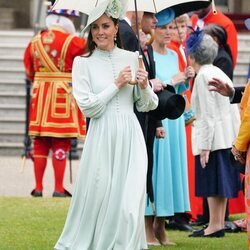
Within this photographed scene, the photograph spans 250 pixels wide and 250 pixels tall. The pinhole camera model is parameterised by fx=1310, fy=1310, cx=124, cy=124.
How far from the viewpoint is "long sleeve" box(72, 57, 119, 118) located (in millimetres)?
8438

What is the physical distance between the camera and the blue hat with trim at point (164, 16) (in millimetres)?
10469

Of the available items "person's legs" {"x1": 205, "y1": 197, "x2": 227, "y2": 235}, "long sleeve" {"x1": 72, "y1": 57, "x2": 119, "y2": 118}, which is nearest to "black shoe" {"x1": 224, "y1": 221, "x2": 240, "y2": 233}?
"person's legs" {"x1": 205, "y1": 197, "x2": 227, "y2": 235}

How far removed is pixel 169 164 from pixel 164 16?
1.19 m

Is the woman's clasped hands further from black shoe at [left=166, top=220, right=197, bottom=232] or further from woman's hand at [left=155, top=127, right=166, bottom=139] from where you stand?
black shoe at [left=166, top=220, right=197, bottom=232]

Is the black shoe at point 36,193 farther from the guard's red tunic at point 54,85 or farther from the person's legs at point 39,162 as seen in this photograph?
the guard's red tunic at point 54,85

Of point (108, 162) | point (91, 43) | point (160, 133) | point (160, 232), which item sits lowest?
point (160, 232)

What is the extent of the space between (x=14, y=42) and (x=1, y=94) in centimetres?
174

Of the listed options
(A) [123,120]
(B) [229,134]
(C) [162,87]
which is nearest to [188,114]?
(B) [229,134]

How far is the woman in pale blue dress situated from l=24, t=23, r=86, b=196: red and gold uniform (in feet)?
16.8

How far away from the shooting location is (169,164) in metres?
10.3

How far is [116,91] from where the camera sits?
847cm

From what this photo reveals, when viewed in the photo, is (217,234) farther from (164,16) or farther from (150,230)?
(164,16)

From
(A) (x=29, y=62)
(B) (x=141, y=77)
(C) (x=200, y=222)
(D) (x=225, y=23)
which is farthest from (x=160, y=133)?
(A) (x=29, y=62)

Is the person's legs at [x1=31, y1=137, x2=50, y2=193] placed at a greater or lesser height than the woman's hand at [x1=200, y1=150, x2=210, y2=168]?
lesser
